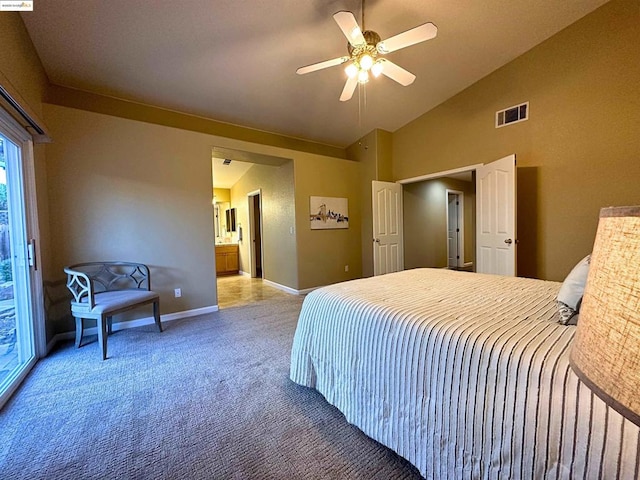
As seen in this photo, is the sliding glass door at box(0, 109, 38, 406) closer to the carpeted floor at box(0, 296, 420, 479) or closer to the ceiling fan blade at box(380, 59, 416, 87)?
the carpeted floor at box(0, 296, 420, 479)

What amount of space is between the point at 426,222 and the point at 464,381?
18.3ft

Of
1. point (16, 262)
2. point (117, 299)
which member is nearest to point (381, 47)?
point (117, 299)

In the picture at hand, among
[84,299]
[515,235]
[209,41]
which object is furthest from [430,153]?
[84,299]

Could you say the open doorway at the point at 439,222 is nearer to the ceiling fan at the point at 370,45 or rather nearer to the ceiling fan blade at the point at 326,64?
the ceiling fan at the point at 370,45

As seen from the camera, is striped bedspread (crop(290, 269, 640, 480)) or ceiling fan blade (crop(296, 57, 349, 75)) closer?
striped bedspread (crop(290, 269, 640, 480))

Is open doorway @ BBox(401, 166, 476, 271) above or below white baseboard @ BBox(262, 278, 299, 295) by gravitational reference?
above

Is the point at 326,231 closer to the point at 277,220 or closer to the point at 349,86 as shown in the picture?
the point at 277,220

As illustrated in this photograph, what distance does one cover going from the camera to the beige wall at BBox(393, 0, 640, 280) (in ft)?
9.25

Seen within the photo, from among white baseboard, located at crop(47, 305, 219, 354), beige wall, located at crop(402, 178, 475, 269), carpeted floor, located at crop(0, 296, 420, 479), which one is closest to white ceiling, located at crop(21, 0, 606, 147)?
beige wall, located at crop(402, 178, 475, 269)

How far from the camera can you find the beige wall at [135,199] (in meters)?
2.88

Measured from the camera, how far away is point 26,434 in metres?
1.54

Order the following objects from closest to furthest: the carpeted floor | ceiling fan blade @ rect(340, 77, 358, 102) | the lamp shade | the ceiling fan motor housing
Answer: the lamp shade, the carpeted floor, the ceiling fan motor housing, ceiling fan blade @ rect(340, 77, 358, 102)

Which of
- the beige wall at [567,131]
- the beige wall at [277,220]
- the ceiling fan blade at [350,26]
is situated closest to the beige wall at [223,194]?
the beige wall at [277,220]

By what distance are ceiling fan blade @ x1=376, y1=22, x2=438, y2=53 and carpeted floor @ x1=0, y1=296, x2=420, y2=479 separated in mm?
2688
